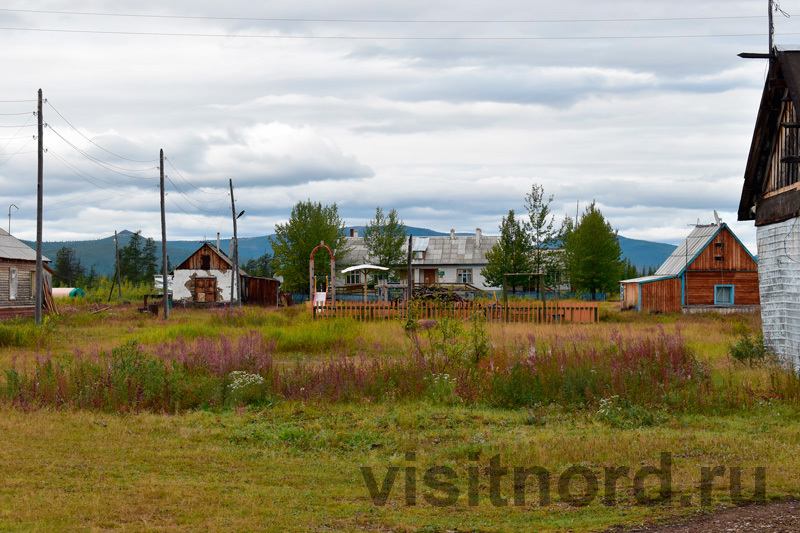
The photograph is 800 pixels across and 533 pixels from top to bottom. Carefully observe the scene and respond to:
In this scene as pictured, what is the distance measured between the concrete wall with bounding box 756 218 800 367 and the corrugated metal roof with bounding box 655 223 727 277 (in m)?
23.8

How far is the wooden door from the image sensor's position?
181 ft

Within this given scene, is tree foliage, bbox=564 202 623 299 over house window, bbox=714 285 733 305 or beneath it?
over

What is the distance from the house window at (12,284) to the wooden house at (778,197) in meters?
32.6

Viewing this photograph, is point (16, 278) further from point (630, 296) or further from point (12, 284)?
point (630, 296)

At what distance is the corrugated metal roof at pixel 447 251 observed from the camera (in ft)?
226

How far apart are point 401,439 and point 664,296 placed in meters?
33.6

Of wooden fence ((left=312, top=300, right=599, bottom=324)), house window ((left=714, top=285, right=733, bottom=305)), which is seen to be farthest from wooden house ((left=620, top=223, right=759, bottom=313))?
wooden fence ((left=312, top=300, right=599, bottom=324))

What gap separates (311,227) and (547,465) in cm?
5462

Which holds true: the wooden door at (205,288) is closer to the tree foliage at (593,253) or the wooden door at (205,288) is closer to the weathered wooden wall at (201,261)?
the weathered wooden wall at (201,261)

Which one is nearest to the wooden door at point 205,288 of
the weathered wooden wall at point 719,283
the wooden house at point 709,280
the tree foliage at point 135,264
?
the wooden house at point 709,280

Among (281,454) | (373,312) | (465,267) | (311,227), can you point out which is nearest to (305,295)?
(311,227)

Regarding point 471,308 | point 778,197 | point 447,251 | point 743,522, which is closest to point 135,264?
point 447,251

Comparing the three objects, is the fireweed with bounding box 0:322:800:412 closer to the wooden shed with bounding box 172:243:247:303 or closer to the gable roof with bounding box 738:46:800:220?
the gable roof with bounding box 738:46:800:220

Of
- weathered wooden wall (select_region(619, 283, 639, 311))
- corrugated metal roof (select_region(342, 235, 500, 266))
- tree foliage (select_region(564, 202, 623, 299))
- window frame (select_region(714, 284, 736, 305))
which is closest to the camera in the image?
window frame (select_region(714, 284, 736, 305))
